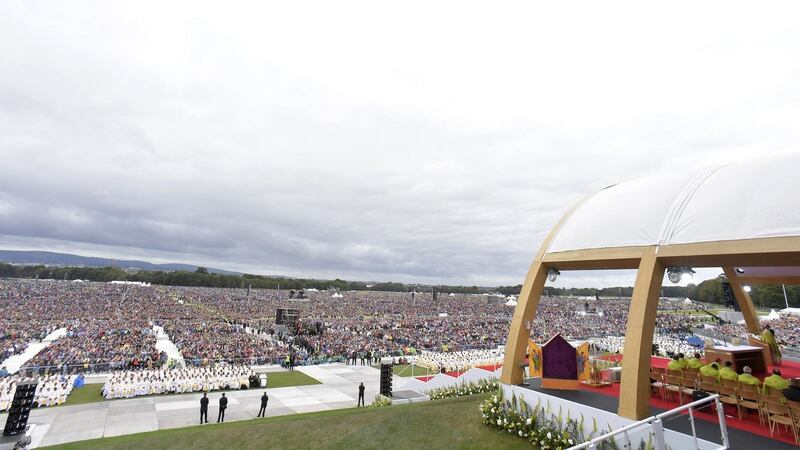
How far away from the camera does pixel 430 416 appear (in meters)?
12.9

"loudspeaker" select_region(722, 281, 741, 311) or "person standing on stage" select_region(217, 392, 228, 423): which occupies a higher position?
"loudspeaker" select_region(722, 281, 741, 311)

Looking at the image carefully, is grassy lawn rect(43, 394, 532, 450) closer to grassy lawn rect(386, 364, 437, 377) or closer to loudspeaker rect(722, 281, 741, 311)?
loudspeaker rect(722, 281, 741, 311)

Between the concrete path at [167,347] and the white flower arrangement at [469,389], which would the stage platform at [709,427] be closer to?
the white flower arrangement at [469,389]

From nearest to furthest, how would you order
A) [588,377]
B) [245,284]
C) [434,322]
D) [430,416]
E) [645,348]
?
[645,348]
[588,377]
[430,416]
[434,322]
[245,284]

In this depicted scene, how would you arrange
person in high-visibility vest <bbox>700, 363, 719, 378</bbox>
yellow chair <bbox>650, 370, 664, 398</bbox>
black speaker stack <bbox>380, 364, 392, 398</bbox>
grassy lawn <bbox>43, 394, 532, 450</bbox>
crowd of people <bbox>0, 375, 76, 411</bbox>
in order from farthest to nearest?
black speaker stack <bbox>380, 364, 392, 398</bbox> → crowd of people <bbox>0, 375, 76, 411</bbox> → grassy lawn <bbox>43, 394, 532, 450</bbox> → yellow chair <bbox>650, 370, 664, 398</bbox> → person in high-visibility vest <bbox>700, 363, 719, 378</bbox>

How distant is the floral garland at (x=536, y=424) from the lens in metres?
8.96

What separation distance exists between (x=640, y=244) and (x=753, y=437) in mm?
4172

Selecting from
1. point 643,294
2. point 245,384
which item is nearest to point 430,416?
point 643,294

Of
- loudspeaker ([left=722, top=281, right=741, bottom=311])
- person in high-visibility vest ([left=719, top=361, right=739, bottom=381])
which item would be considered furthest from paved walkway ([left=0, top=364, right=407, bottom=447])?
loudspeaker ([left=722, top=281, right=741, bottom=311])

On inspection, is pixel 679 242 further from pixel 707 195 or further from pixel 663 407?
pixel 663 407

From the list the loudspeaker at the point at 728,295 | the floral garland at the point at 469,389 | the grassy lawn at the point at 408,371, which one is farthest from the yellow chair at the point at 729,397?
the grassy lawn at the point at 408,371

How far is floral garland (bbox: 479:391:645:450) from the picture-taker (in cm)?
896

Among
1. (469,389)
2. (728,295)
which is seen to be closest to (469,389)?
(469,389)

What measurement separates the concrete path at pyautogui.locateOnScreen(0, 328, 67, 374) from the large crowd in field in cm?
61
